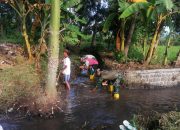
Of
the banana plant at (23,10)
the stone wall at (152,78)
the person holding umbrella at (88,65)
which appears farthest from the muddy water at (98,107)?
the banana plant at (23,10)

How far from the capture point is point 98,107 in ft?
45.6

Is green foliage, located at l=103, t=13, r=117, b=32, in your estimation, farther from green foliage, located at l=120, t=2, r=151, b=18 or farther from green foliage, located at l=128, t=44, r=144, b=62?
green foliage, located at l=120, t=2, r=151, b=18

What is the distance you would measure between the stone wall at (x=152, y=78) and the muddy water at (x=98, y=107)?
65cm

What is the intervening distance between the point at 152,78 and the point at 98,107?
5.92 meters

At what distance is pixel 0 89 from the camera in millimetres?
13398

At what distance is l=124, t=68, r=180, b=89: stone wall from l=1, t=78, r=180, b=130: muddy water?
653mm

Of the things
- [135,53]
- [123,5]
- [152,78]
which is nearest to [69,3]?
[123,5]

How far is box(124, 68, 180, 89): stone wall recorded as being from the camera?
60.2ft

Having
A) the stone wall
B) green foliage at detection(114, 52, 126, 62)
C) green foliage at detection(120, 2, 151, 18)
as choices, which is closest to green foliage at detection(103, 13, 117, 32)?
green foliage at detection(114, 52, 126, 62)

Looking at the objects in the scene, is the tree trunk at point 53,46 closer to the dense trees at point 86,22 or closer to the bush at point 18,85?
the dense trees at point 86,22

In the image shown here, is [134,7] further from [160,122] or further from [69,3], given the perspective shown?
[160,122]

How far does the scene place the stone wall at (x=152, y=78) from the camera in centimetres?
1836

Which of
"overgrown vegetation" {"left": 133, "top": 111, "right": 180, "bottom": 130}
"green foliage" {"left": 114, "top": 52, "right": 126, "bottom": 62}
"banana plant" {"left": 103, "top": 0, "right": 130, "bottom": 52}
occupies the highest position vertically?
"banana plant" {"left": 103, "top": 0, "right": 130, "bottom": 52}

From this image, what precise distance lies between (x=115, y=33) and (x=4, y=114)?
11691 millimetres
